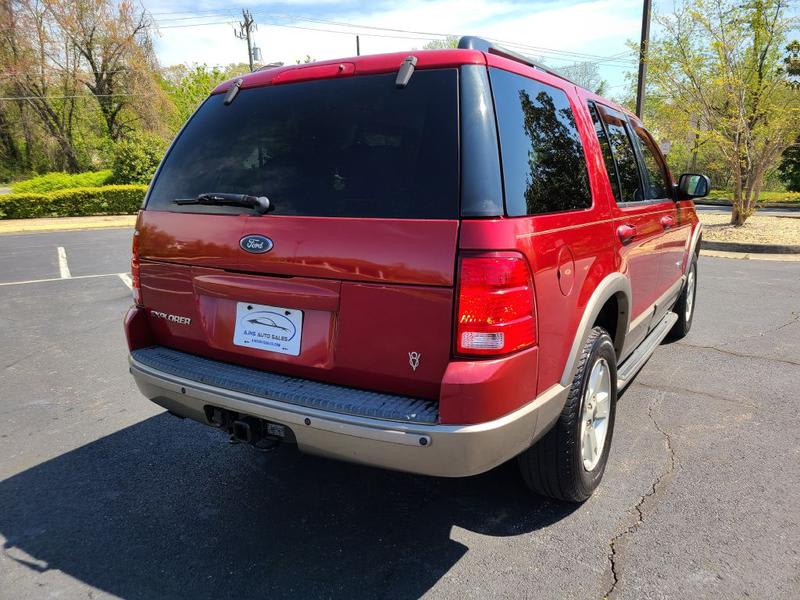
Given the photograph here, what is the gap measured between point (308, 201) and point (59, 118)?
41707mm

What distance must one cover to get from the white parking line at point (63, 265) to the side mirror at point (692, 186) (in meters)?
9.03

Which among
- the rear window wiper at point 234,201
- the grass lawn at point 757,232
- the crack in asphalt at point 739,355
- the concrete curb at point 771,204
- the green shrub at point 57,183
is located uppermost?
the rear window wiper at point 234,201

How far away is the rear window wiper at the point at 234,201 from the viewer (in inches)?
90.7

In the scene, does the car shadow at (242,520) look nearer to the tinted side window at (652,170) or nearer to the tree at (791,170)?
the tinted side window at (652,170)

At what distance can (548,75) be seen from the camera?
2.67 meters

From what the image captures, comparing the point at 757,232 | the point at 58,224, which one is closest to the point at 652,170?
the point at 757,232

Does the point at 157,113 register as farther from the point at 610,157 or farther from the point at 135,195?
the point at 610,157

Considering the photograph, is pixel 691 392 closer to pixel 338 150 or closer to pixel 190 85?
pixel 338 150

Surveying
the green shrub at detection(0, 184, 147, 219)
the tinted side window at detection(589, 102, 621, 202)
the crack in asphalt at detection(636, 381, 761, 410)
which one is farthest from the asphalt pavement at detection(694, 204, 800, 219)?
the green shrub at detection(0, 184, 147, 219)

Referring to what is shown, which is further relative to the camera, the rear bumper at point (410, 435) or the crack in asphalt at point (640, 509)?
the crack in asphalt at point (640, 509)

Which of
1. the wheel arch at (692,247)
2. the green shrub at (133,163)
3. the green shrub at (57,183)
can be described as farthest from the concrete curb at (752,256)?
the green shrub at (57,183)

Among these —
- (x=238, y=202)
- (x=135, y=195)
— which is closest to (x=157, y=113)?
(x=135, y=195)

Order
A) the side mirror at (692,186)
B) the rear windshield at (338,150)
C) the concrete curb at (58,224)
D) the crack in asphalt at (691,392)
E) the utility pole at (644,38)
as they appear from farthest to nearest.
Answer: the concrete curb at (58,224), the utility pole at (644,38), the side mirror at (692,186), the crack in asphalt at (691,392), the rear windshield at (338,150)

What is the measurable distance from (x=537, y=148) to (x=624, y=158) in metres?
1.35
